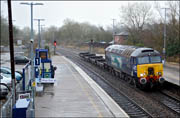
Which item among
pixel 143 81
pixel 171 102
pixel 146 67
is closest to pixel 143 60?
pixel 146 67

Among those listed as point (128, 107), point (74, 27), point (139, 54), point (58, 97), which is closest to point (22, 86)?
point (58, 97)

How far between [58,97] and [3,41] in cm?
4616

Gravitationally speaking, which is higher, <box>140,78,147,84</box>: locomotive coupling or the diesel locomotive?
the diesel locomotive

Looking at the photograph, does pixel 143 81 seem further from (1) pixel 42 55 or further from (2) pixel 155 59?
(1) pixel 42 55

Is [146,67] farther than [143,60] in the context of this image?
No

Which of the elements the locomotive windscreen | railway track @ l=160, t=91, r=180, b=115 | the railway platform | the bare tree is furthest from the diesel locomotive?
the bare tree

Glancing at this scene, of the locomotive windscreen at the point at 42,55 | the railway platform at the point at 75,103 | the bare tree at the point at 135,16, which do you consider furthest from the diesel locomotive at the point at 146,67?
the bare tree at the point at 135,16

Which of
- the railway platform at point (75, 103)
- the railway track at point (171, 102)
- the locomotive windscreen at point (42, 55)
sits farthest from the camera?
the locomotive windscreen at point (42, 55)

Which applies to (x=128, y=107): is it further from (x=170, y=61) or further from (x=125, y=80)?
(x=170, y=61)

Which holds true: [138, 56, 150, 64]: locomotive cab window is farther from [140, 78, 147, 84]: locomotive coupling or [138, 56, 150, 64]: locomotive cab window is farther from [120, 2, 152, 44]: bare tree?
[120, 2, 152, 44]: bare tree

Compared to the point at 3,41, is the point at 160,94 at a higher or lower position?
lower

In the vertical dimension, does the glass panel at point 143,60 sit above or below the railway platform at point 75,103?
above

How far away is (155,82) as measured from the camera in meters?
21.0

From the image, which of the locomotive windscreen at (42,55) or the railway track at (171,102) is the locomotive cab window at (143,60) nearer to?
the railway track at (171,102)
